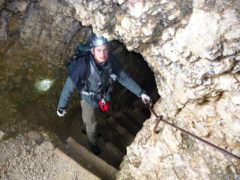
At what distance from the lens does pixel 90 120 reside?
5.91 meters

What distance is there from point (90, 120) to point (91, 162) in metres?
0.83

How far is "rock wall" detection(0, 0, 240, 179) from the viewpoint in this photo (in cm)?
384

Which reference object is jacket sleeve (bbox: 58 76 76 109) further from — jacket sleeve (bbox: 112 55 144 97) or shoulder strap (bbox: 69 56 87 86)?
jacket sleeve (bbox: 112 55 144 97)

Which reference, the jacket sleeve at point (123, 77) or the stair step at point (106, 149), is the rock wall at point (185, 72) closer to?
the jacket sleeve at point (123, 77)

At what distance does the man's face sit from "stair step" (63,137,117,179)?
201 cm

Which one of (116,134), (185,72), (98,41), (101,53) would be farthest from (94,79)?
(116,134)

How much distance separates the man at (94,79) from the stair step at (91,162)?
0.67m

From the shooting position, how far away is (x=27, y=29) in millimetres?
6652

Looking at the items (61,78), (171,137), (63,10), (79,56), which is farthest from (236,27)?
(61,78)

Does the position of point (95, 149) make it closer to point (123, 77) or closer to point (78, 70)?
point (123, 77)

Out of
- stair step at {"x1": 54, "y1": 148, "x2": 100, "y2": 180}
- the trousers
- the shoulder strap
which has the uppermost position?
the shoulder strap

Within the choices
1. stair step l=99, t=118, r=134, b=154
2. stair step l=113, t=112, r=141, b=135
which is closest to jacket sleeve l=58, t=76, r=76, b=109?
stair step l=99, t=118, r=134, b=154

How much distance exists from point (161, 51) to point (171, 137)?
140 cm

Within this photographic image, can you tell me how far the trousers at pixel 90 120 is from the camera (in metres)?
5.70
